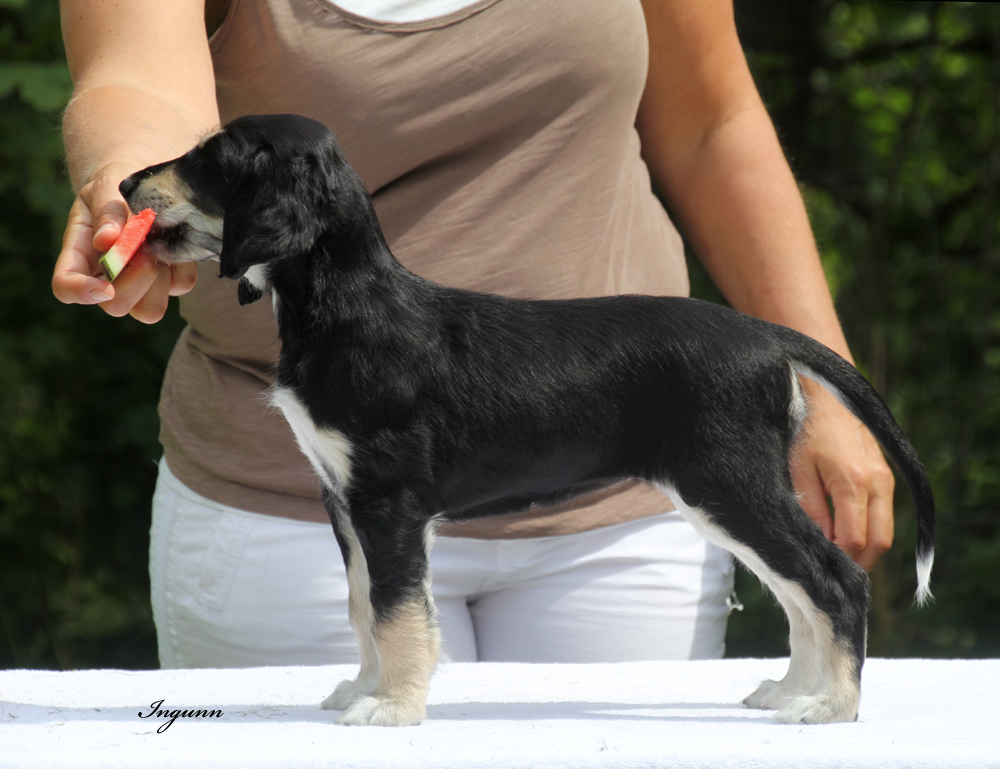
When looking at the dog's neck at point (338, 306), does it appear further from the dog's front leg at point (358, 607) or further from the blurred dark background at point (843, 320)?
the blurred dark background at point (843, 320)

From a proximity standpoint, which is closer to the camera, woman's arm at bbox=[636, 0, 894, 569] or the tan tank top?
the tan tank top

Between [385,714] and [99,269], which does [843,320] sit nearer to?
[385,714]

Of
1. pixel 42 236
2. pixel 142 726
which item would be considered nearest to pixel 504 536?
pixel 142 726

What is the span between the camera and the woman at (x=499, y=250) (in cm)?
201

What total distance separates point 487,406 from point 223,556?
96 centimetres

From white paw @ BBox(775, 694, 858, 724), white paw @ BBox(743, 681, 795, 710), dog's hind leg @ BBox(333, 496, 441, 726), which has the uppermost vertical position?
dog's hind leg @ BBox(333, 496, 441, 726)

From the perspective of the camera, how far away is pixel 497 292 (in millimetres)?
2170

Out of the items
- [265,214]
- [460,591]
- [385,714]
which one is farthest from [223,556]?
[265,214]

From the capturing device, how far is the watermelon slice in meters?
1.42

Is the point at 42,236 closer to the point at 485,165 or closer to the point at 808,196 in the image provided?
the point at 485,165

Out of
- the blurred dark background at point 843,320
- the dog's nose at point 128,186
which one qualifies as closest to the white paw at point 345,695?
the dog's nose at point 128,186

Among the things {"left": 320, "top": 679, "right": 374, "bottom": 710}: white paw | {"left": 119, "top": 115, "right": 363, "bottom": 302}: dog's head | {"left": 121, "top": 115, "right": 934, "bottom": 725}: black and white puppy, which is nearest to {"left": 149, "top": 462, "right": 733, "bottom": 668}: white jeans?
{"left": 320, "top": 679, "right": 374, "bottom": 710}: white paw

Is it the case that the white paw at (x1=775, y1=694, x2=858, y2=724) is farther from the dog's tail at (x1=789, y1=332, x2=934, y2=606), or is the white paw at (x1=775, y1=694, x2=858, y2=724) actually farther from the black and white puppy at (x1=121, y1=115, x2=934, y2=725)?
the dog's tail at (x1=789, y1=332, x2=934, y2=606)

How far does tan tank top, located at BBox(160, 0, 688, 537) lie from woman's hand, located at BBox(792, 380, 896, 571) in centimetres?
37
